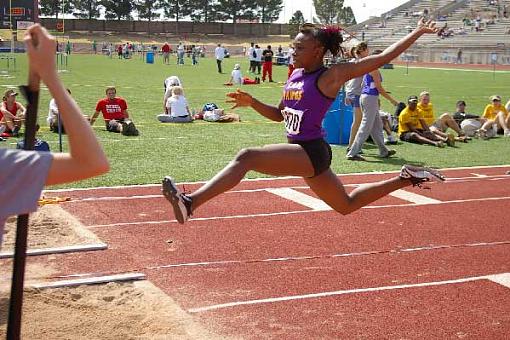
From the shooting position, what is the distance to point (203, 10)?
100500 millimetres

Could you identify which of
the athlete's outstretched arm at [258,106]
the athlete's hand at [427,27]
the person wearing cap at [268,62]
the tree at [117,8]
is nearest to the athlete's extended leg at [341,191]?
the athlete's outstretched arm at [258,106]

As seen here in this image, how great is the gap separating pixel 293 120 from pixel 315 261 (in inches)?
65.2

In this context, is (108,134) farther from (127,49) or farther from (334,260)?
(127,49)

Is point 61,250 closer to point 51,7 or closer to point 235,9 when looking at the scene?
point 51,7

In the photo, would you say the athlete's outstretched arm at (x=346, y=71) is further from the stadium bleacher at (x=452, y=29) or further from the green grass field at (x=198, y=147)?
the stadium bleacher at (x=452, y=29)

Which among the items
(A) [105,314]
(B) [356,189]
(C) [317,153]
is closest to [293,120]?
(C) [317,153]

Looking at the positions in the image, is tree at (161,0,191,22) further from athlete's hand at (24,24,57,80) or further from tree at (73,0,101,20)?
athlete's hand at (24,24,57,80)

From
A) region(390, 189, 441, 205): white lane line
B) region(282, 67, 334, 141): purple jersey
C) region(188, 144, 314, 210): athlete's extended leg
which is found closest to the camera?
region(188, 144, 314, 210): athlete's extended leg

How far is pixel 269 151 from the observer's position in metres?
5.13

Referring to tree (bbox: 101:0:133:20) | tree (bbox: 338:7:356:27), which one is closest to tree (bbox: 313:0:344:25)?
tree (bbox: 338:7:356:27)

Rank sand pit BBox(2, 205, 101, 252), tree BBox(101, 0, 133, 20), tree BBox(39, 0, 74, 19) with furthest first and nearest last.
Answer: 1. tree BBox(101, 0, 133, 20)
2. tree BBox(39, 0, 74, 19)
3. sand pit BBox(2, 205, 101, 252)

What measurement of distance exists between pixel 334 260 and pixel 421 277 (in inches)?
33.2

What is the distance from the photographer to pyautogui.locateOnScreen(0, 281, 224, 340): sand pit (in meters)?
4.66

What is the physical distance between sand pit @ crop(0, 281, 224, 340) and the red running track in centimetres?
19
